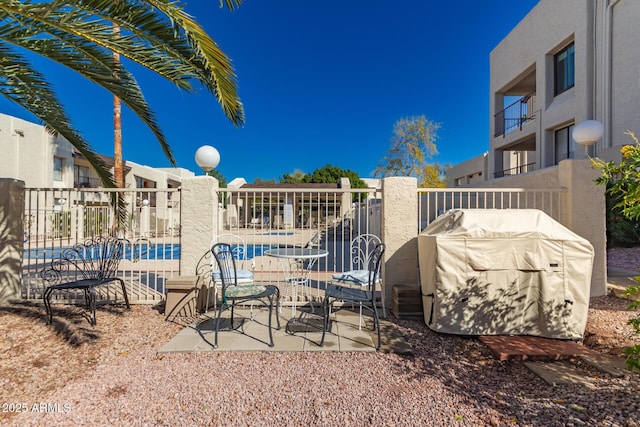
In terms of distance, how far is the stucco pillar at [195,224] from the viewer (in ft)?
17.5

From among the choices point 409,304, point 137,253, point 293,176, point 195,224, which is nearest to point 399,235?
point 409,304

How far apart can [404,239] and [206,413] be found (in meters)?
3.80

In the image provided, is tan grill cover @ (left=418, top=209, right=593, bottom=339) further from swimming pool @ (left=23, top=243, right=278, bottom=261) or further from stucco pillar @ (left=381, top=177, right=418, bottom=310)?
swimming pool @ (left=23, top=243, right=278, bottom=261)

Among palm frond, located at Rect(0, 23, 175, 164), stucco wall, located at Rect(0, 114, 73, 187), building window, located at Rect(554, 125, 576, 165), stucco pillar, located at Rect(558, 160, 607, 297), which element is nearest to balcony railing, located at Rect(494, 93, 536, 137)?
building window, located at Rect(554, 125, 576, 165)

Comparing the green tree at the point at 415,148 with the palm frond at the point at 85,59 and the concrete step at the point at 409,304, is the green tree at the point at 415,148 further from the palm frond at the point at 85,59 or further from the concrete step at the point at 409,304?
the palm frond at the point at 85,59

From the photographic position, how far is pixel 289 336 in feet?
13.7

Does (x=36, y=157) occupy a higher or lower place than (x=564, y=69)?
lower

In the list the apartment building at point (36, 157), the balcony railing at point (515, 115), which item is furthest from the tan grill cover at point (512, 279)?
the apartment building at point (36, 157)

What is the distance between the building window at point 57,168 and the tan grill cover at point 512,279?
27.9m

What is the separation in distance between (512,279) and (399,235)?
1783mm

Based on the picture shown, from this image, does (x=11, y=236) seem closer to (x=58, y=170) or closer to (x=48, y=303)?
(x=48, y=303)

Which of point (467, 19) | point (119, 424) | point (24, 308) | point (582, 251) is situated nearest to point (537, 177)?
point (582, 251)

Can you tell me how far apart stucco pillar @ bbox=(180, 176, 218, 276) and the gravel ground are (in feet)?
4.70

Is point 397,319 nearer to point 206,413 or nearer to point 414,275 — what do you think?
point 414,275
